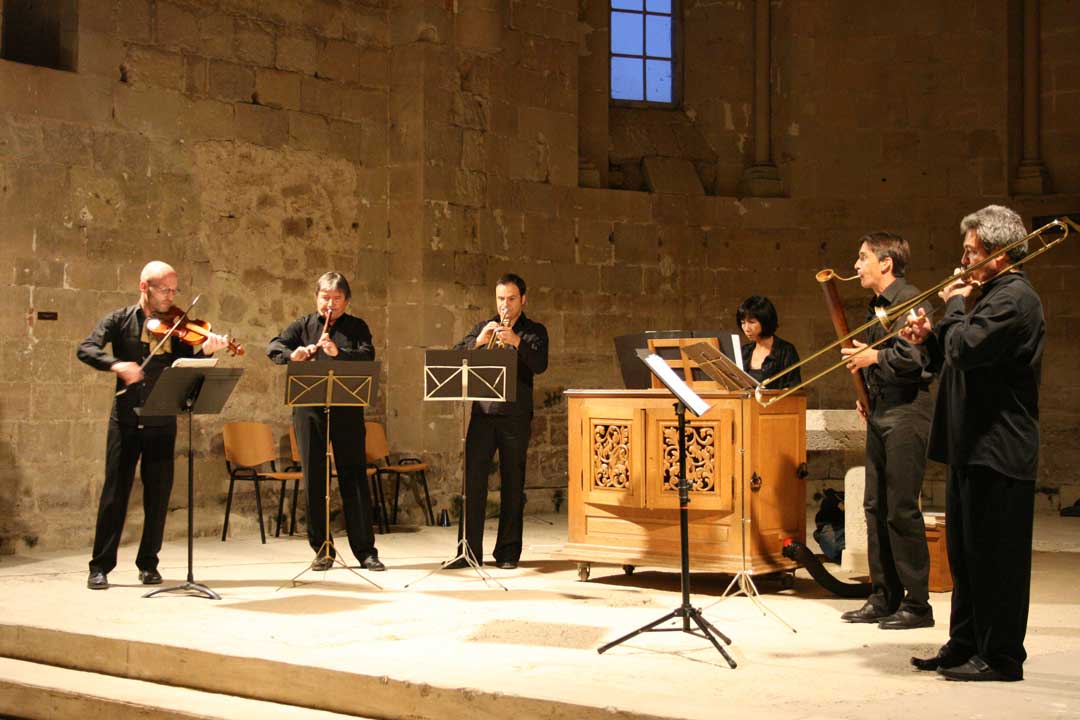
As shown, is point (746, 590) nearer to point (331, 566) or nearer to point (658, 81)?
point (331, 566)

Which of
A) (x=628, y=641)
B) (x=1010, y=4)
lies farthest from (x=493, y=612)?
(x=1010, y=4)

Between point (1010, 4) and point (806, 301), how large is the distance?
302cm

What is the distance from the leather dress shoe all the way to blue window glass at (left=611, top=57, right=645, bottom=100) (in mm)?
6669

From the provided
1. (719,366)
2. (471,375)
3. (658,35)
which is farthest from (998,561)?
(658,35)

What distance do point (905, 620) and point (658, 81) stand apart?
6921mm

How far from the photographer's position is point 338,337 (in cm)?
693

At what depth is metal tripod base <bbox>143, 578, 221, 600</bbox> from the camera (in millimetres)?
5965

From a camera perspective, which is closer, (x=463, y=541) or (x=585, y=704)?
(x=585, y=704)

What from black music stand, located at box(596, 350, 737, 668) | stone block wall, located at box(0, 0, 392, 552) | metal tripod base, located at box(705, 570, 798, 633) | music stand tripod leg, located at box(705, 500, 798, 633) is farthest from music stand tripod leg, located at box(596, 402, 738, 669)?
stone block wall, located at box(0, 0, 392, 552)

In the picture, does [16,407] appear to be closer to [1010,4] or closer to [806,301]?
[806,301]

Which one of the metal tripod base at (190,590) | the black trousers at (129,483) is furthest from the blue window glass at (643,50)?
the metal tripod base at (190,590)

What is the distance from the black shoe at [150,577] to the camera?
20.7 feet

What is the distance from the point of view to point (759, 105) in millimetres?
10977

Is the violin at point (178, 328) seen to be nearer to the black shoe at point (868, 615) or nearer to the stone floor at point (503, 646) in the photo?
the stone floor at point (503, 646)
